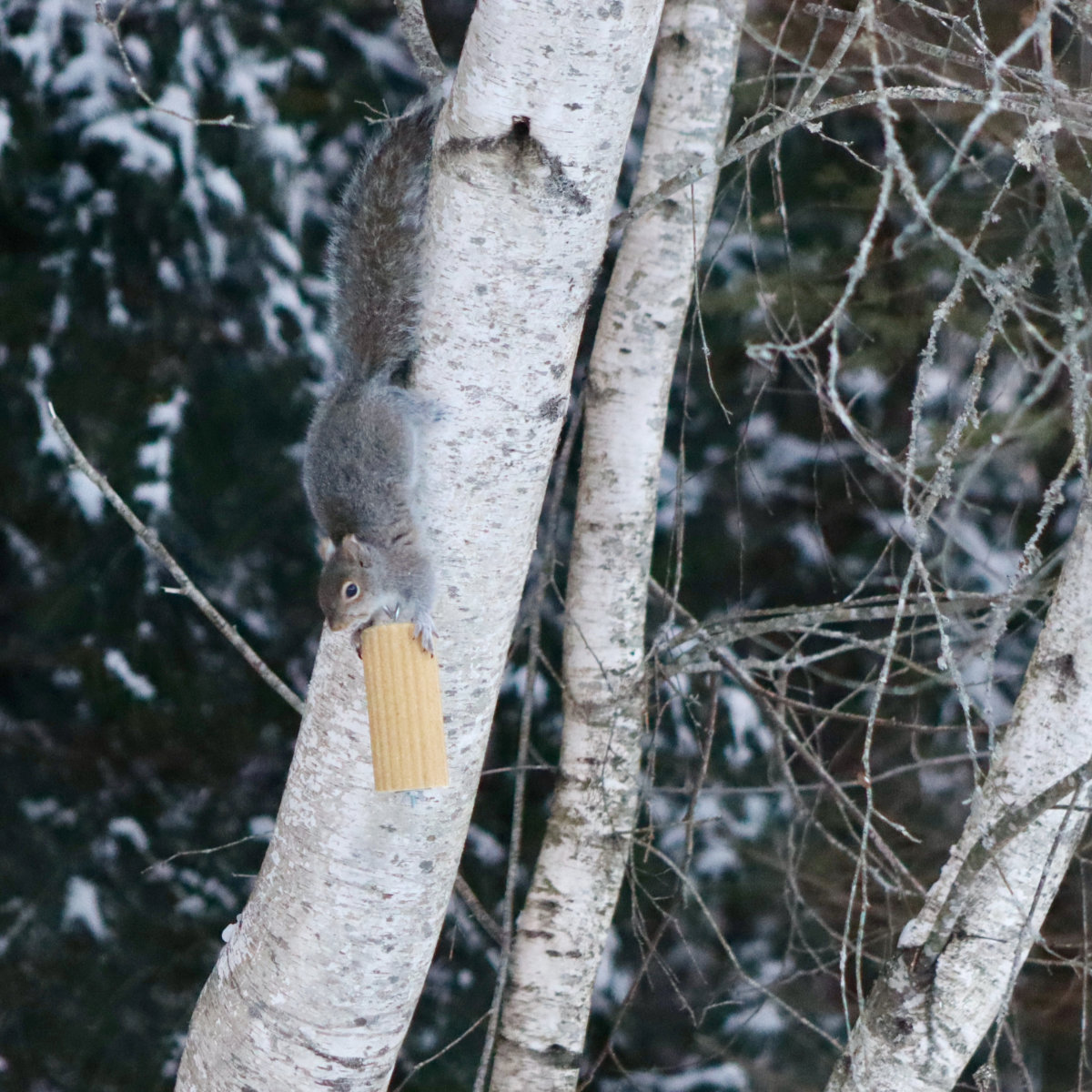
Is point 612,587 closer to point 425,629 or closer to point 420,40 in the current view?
point 425,629

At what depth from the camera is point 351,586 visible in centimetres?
86

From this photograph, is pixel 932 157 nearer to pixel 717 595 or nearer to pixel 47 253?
pixel 717 595

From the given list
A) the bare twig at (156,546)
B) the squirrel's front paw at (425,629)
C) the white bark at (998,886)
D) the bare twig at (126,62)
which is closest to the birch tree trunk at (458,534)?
the squirrel's front paw at (425,629)

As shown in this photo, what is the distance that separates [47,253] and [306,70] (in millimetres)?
518

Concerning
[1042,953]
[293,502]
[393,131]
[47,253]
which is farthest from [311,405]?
[1042,953]

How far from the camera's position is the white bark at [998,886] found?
35.4 inches

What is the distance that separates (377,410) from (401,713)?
0.28m

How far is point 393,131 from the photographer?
90 cm

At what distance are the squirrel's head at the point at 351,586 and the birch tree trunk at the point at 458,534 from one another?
0.09 feet

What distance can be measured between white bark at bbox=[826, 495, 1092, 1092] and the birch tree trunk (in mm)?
479

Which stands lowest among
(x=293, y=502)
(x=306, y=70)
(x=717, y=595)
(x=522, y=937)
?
(x=522, y=937)

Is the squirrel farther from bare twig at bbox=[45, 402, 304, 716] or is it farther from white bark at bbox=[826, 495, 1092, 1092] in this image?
white bark at bbox=[826, 495, 1092, 1092]

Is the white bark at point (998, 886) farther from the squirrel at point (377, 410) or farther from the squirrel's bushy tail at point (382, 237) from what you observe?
the squirrel's bushy tail at point (382, 237)

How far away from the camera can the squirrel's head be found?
0.85 metres
